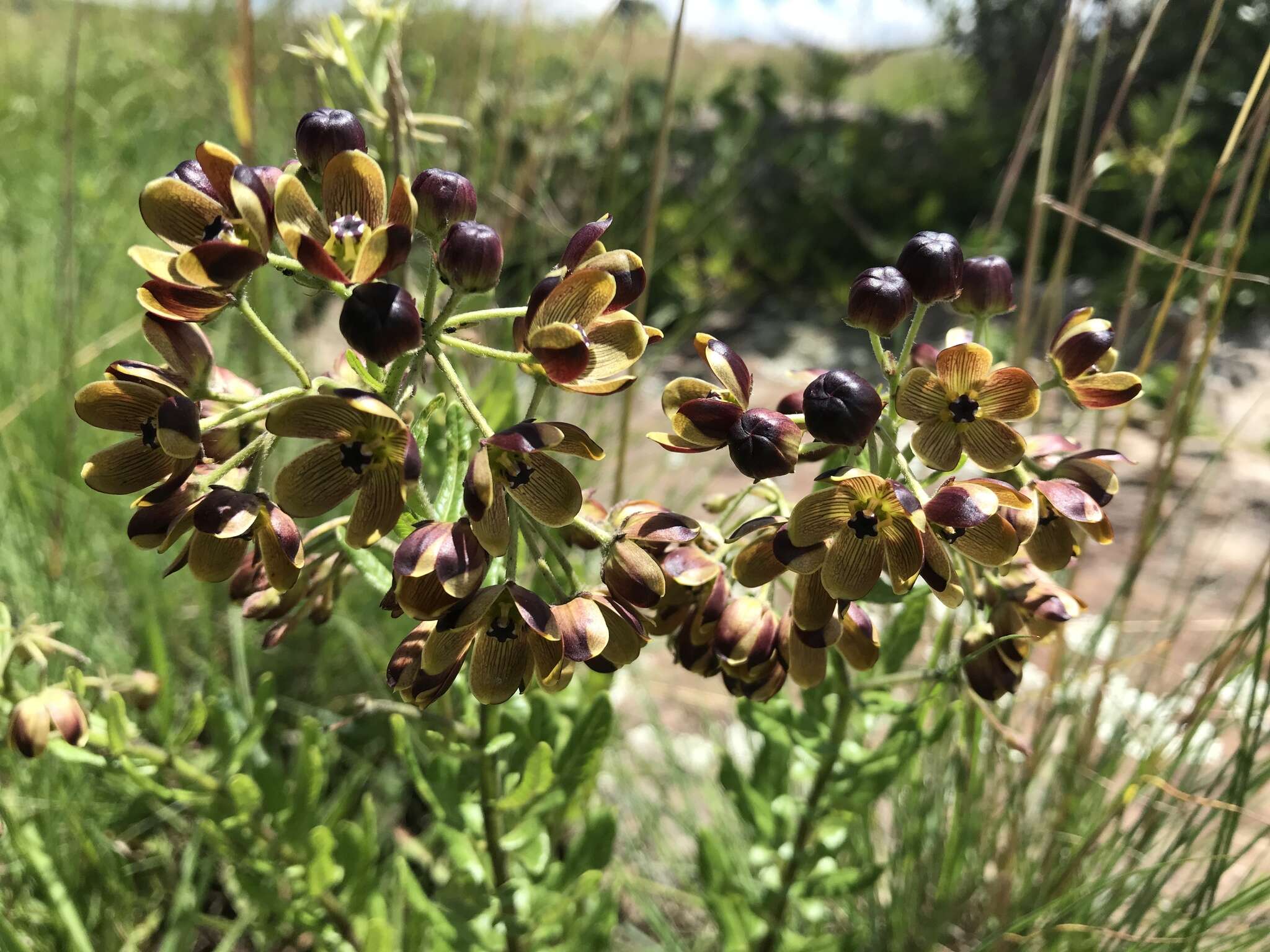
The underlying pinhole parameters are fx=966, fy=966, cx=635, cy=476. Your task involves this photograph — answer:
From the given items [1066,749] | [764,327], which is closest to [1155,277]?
[764,327]

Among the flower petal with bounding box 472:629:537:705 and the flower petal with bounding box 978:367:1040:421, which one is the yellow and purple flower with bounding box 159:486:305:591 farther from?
the flower petal with bounding box 978:367:1040:421

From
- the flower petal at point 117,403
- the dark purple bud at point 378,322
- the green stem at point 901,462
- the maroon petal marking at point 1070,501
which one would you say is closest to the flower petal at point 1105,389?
the maroon petal marking at point 1070,501

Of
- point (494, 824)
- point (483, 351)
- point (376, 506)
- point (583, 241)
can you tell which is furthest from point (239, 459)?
point (494, 824)

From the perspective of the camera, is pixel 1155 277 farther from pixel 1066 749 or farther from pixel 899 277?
pixel 899 277

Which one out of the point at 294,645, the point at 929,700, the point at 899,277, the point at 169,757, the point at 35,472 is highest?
the point at 899,277

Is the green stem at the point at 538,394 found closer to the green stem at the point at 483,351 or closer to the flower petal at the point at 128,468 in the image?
the green stem at the point at 483,351

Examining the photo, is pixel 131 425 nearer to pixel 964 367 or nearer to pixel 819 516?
pixel 819 516
